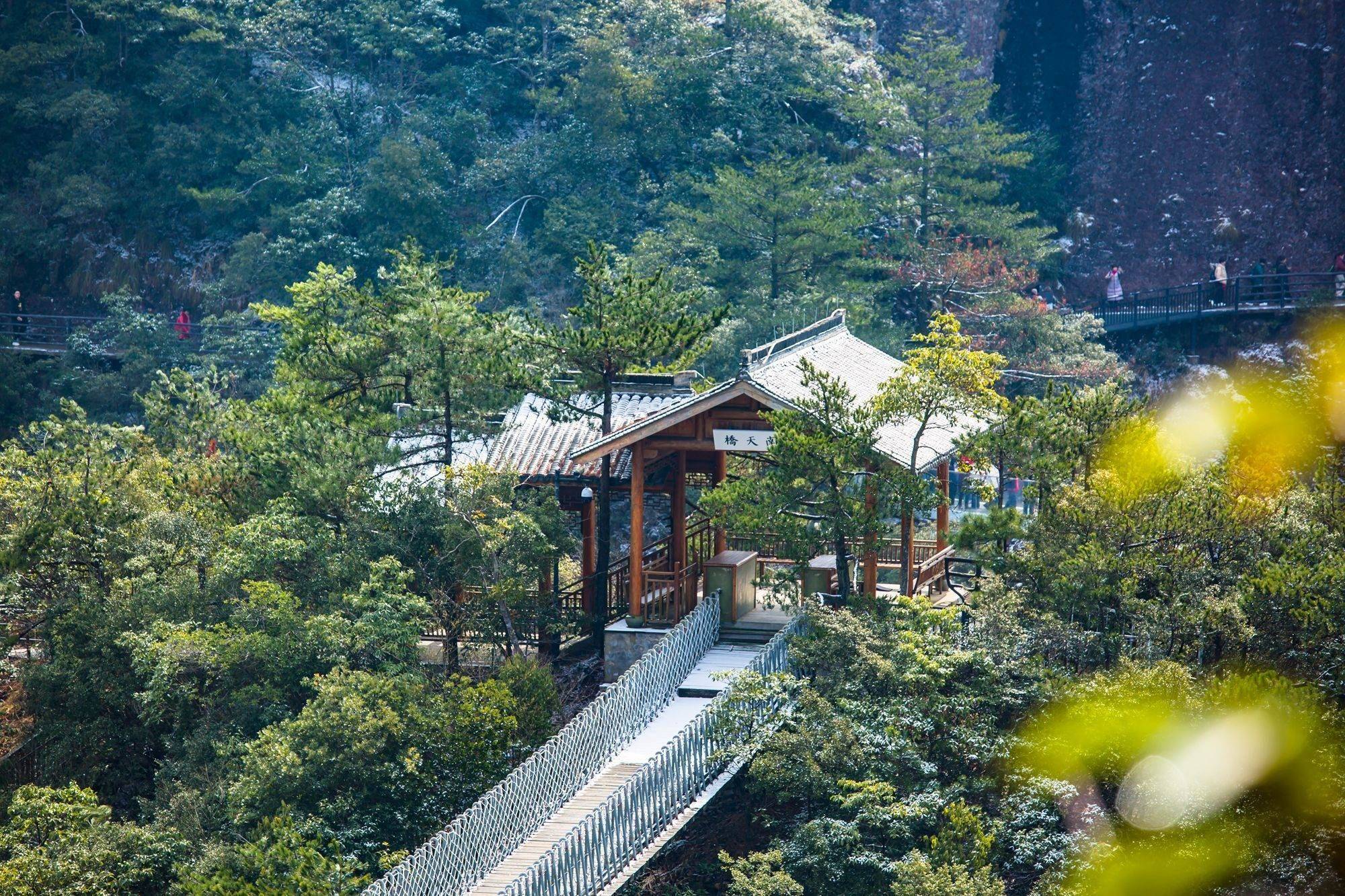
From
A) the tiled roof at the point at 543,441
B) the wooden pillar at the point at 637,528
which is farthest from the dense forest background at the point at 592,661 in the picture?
the wooden pillar at the point at 637,528

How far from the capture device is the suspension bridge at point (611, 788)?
15016 mm

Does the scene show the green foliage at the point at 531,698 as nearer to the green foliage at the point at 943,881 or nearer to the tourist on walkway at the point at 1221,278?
the green foliage at the point at 943,881

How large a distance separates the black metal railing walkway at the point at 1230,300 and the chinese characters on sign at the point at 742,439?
2085cm

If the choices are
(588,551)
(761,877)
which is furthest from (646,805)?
(588,551)

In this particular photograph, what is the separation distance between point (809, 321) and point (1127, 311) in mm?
10901

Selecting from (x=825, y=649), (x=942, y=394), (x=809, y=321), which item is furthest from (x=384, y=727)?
(x=809, y=321)

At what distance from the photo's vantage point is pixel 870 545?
20422 mm

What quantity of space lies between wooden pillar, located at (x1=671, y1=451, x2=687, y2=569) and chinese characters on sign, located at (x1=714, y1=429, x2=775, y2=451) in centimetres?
171

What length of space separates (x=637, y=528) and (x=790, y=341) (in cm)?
435

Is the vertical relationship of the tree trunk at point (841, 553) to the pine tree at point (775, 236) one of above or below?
below

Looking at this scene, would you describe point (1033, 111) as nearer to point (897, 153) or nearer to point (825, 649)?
point (897, 153)

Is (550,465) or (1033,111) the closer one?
(550,465)

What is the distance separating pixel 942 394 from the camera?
1998cm

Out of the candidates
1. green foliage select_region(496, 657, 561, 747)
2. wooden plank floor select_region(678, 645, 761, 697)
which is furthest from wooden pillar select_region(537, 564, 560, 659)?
wooden plank floor select_region(678, 645, 761, 697)
